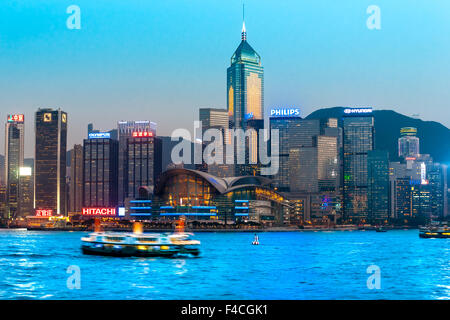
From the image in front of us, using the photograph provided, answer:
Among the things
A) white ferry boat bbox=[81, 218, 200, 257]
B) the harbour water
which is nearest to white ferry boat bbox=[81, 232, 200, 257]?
white ferry boat bbox=[81, 218, 200, 257]

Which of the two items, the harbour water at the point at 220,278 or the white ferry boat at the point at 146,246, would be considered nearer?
the harbour water at the point at 220,278

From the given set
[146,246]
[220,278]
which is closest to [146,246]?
[146,246]

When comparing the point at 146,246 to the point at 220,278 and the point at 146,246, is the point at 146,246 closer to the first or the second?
the point at 146,246

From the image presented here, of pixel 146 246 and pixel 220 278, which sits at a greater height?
pixel 146 246

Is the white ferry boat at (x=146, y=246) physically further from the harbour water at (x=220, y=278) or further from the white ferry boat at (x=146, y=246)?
the harbour water at (x=220, y=278)

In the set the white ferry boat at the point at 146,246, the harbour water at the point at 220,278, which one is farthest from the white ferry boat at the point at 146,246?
the harbour water at the point at 220,278

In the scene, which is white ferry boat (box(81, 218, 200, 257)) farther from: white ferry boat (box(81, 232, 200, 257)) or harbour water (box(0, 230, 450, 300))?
harbour water (box(0, 230, 450, 300))

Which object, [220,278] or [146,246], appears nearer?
[220,278]

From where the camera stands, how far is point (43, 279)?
67.2m

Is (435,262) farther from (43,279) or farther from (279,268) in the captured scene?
(43,279)
